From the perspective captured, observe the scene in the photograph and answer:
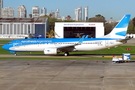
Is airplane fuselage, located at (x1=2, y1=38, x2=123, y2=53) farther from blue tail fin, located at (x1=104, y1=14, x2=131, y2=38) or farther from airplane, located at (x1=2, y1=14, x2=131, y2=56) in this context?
blue tail fin, located at (x1=104, y1=14, x2=131, y2=38)

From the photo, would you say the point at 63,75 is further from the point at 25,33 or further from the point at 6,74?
the point at 25,33

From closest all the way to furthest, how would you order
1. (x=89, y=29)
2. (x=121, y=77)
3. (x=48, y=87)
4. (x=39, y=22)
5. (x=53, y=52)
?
(x=48, y=87)
(x=121, y=77)
(x=53, y=52)
(x=89, y=29)
(x=39, y=22)

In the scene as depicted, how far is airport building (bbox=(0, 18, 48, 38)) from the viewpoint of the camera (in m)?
138

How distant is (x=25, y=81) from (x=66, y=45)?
22.9 meters

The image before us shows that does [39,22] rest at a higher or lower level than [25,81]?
higher

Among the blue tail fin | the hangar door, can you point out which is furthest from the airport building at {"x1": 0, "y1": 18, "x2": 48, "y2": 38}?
the blue tail fin

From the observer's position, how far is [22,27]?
14112 centimetres

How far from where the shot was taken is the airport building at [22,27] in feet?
454

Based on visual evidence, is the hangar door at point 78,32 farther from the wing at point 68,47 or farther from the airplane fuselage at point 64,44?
the wing at point 68,47

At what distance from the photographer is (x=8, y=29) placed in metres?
142

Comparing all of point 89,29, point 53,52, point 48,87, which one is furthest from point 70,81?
point 89,29

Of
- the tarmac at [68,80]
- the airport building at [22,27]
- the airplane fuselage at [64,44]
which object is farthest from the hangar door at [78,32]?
the tarmac at [68,80]

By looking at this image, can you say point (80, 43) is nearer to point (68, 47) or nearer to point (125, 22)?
point (68, 47)

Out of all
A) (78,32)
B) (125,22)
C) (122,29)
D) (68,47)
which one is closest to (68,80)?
(68,47)
